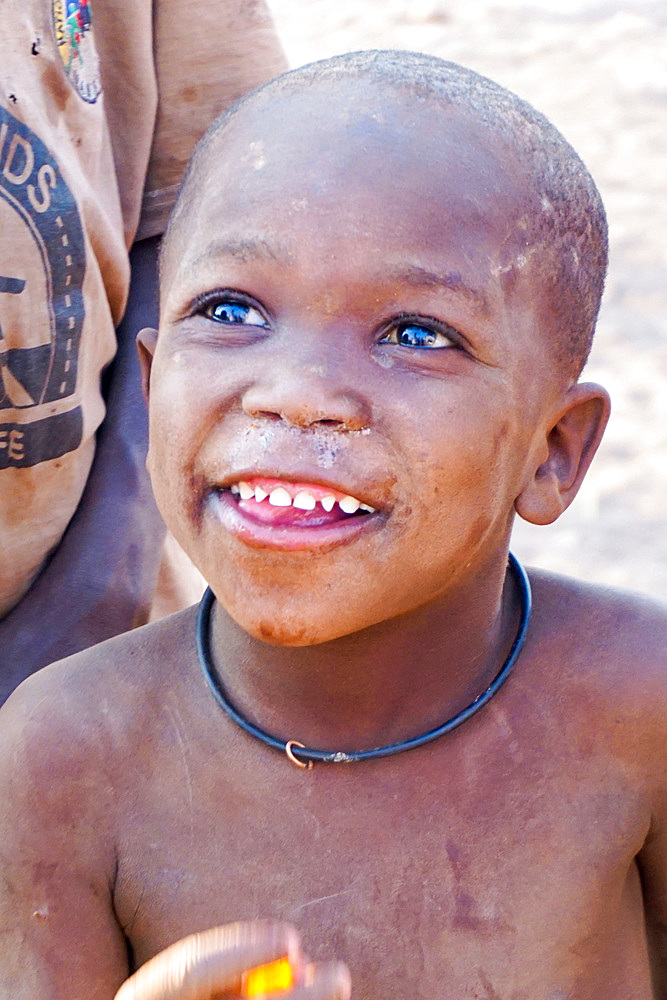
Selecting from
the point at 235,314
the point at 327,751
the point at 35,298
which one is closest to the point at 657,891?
the point at 327,751

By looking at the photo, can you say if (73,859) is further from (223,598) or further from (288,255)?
(288,255)

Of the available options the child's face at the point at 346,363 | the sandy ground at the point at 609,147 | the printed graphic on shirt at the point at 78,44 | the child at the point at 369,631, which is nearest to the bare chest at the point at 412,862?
the child at the point at 369,631

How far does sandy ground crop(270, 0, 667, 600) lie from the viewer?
389cm

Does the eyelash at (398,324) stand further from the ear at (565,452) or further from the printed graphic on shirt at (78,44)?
the printed graphic on shirt at (78,44)

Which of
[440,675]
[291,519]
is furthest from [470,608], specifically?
[291,519]

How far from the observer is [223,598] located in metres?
1.34

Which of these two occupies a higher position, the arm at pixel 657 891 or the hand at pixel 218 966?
the hand at pixel 218 966

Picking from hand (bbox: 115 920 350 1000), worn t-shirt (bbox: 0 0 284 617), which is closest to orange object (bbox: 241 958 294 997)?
hand (bbox: 115 920 350 1000)

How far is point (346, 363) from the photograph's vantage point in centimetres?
128

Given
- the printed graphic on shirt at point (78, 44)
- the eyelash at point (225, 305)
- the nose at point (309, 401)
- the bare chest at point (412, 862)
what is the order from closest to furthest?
the nose at point (309, 401) < the eyelash at point (225, 305) < the bare chest at point (412, 862) < the printed graphic on shirt at point (78, 44)

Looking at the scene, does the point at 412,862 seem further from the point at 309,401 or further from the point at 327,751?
the point at 309,401

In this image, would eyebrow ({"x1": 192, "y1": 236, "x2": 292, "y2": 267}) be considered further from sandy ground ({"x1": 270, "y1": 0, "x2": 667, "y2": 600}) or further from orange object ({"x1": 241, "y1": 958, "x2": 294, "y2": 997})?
sandy ground ({"x1": 270, "y1": 0, "x2": 667, "y2": 600})

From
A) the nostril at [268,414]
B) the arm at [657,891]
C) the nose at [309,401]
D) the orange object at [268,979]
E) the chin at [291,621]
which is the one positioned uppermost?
the nose at [309,401]

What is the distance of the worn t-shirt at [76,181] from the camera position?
1646 mm
